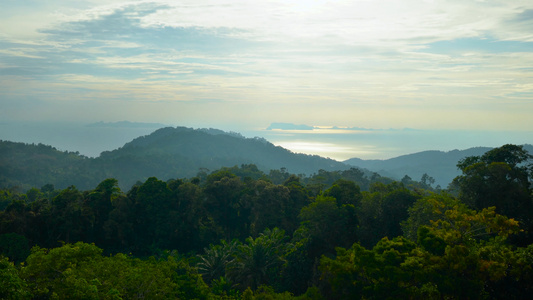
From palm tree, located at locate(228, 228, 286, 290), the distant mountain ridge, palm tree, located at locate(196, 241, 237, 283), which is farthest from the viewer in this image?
the distant mountain ridge

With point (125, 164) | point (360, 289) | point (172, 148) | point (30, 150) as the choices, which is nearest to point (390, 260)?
point (360, 289)

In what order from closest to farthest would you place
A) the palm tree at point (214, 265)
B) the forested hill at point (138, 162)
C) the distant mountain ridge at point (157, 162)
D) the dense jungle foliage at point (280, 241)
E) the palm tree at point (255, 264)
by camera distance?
the dense jungle foliage at point (280, 241) → the palm tree at point (255, 264) → the palm tree at point (214, 265) → the forested hill at point (138, 162) → the distant mountain ridge at point (157, 162)

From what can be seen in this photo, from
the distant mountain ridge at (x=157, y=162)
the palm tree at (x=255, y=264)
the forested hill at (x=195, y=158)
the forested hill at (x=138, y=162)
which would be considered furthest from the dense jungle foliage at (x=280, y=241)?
the forested hill at (x=195, y=158)

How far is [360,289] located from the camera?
14.0 m

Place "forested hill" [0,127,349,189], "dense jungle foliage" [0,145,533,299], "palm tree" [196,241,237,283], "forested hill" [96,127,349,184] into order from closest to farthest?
"dense jungle foliage" [0,145,533,299] < "palm tree" [196,241,237,283] < "forested hill" [0,127,349,189] < "forested hill" [96,127,349,184]

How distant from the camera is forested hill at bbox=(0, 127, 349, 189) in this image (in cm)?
10456

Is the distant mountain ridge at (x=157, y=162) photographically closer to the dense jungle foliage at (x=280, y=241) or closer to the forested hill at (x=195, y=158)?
the forested hill at (x=195, y=158)

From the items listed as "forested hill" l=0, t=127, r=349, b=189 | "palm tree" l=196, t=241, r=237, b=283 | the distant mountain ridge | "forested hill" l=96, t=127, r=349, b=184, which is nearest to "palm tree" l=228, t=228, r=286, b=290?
"palm tree" l=196, t=241, r=237, b=283

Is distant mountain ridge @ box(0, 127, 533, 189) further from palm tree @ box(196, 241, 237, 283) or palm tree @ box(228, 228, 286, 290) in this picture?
palm tree @ box(228, 228, 286, 290)

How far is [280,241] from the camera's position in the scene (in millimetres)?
24359

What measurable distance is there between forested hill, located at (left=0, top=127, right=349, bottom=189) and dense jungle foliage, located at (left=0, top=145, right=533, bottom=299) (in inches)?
1860

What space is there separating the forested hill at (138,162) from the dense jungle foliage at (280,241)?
47.3m

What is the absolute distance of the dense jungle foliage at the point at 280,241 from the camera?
13.0m

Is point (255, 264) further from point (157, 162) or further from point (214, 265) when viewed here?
point (157, 162)
